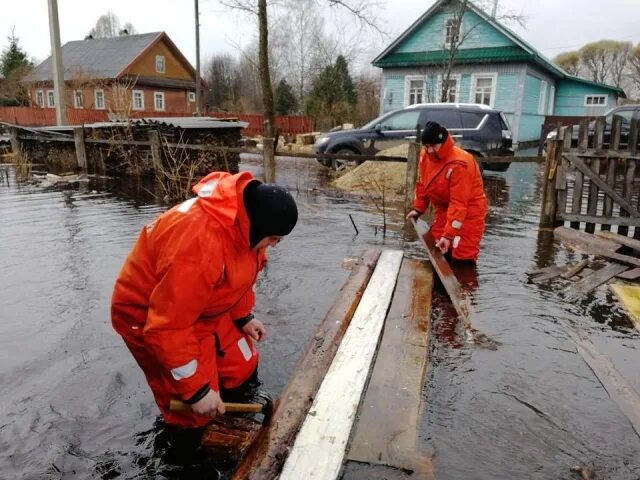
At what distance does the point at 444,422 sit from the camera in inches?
116

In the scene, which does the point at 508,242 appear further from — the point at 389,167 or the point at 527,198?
the point at 389,167

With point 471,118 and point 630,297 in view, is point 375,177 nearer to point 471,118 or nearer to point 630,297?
point 471,118

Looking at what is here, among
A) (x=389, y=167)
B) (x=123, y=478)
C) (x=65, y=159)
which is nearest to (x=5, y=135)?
(x=65, y=159)

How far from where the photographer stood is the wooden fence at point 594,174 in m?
6.81

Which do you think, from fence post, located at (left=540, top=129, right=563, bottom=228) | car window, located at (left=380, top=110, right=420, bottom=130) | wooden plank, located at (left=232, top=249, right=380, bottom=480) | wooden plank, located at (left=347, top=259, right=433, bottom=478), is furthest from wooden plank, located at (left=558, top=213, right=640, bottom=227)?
car window, located at (left=380, top=110, right=420, bottom=130)

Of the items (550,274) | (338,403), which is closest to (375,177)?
(550,274)

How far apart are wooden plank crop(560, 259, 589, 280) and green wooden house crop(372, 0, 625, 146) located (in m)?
19.1

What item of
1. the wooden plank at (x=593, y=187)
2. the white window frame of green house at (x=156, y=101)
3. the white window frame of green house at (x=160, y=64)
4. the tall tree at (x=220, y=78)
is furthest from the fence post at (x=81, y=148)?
the tall tree at (x=220, y=78)

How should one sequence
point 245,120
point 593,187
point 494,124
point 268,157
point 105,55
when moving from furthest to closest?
point 105,55, point 245,120, point 494,124, point 268,157, point 593,187

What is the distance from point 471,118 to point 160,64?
37.9m

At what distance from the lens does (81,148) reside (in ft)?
48.0

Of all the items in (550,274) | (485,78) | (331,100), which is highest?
(485,78)

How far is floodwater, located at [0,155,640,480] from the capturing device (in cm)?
274

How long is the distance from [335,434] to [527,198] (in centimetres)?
1009
